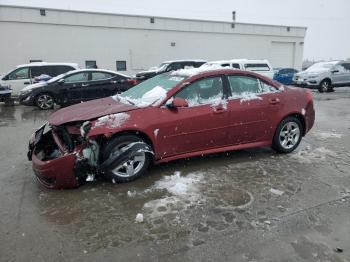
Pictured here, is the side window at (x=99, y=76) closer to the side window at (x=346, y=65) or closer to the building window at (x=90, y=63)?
the building window at (x=90, y=63)

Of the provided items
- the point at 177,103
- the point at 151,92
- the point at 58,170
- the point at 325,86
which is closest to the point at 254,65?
the point at 325,86

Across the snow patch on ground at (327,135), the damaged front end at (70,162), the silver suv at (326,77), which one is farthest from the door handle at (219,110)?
the silver suv at (326,77)

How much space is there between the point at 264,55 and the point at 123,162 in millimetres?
26315

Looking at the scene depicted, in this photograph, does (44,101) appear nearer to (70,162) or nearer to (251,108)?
(70,162)

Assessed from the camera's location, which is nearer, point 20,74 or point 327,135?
point 327,135

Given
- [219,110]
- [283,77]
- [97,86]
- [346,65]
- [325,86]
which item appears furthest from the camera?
[283,77]

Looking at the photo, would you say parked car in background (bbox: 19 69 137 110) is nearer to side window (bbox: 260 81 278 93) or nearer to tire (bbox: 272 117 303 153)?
side window (bbox: 260 81 278 93)

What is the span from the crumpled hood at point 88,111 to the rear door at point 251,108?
1647 millimetres

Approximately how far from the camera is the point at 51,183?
14.4 feet

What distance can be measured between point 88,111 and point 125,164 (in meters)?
0.98

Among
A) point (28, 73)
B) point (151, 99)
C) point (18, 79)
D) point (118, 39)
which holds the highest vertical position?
point (118, 39)

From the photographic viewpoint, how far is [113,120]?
178 inches

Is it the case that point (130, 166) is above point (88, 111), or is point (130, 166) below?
below

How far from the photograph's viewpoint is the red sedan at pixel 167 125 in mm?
4418
